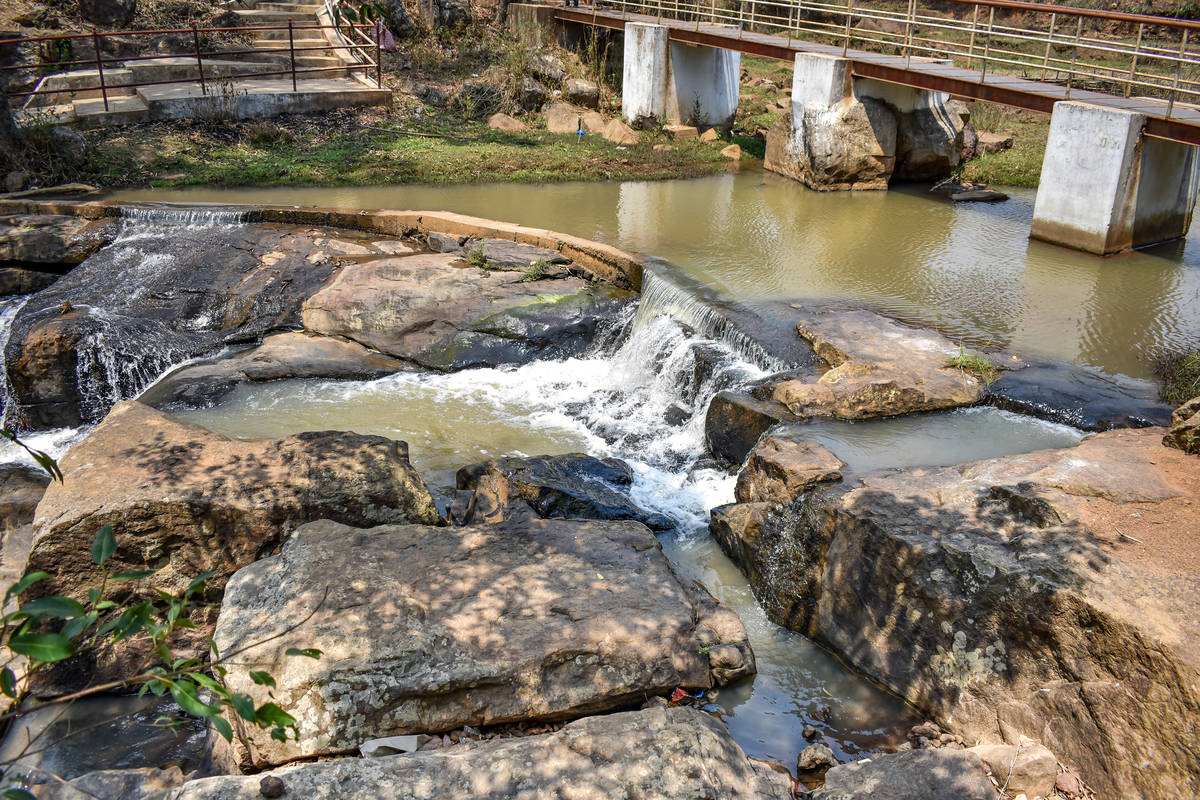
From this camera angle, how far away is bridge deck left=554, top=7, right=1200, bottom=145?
10.5 meters

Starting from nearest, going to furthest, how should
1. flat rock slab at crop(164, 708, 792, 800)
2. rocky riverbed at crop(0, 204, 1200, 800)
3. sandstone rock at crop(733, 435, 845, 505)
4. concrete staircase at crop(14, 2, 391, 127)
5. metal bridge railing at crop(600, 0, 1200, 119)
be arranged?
flat rock slab at crop(164, 708, 792, 800) < rocky riverbed at crop(0, 204, 1200, 800) < sandstone rock at crop(733, 435, 845, 505) < metal bridge railing at crop(600, 0, 1200, 119) < concrete staircase at crop(14, 2, 391, 127)

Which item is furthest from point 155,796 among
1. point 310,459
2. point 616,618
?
point 310,459

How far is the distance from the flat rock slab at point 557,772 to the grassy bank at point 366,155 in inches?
477

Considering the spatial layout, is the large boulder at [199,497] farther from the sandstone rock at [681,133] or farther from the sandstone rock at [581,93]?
the sandstone rock at [581,93]

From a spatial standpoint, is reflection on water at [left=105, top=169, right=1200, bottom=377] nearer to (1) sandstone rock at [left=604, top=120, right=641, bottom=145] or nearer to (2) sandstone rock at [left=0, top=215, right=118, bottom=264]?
(2) sandstone rock at [left=0, top=215, right=118, bottom=264]

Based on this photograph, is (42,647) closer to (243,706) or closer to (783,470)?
(243,706)

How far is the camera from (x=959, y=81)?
41.2ft

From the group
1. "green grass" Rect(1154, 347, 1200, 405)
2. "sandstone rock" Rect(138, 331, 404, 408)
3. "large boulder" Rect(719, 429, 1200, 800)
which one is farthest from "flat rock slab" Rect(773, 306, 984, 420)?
"sandstone rock" Rect(138, 331, 404, 408)

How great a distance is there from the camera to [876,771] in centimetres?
388

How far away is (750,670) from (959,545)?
4.42 ft

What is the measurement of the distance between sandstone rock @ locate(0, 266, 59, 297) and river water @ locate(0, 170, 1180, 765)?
2.42 m

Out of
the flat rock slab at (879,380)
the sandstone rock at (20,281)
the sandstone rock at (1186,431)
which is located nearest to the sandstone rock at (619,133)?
the flat rock slab at (879,380)

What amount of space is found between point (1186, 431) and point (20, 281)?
39.3ft

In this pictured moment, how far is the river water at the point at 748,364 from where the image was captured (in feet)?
18.1
